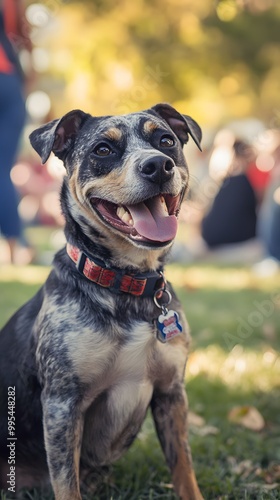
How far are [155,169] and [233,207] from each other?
786cm

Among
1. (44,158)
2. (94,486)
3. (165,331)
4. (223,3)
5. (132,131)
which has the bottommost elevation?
(94,486)

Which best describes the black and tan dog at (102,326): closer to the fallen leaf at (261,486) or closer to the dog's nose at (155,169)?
the dog's nose at (155,169)

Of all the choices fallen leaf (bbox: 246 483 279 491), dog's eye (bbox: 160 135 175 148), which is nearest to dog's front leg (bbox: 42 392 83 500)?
fallen leaf (bbox: 246 483 279 491)

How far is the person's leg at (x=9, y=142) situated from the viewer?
257 inches

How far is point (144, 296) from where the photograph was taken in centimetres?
274

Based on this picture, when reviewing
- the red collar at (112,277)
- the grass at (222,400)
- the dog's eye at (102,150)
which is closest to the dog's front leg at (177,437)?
the grass at (222,400)

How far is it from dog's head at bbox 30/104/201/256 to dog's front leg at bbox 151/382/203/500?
0.69 meters

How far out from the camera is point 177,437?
285 centimetres

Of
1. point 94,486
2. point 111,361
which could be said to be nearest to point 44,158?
point 111,361

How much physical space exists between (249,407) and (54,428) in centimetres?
161

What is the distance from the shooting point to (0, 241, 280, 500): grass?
2.99 meters

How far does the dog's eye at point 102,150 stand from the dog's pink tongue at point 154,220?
27 centimetres

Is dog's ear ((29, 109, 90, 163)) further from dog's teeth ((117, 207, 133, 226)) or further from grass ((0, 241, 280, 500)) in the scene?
grass ((0, 241, 280, 500))

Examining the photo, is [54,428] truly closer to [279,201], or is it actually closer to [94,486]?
[94,486]
